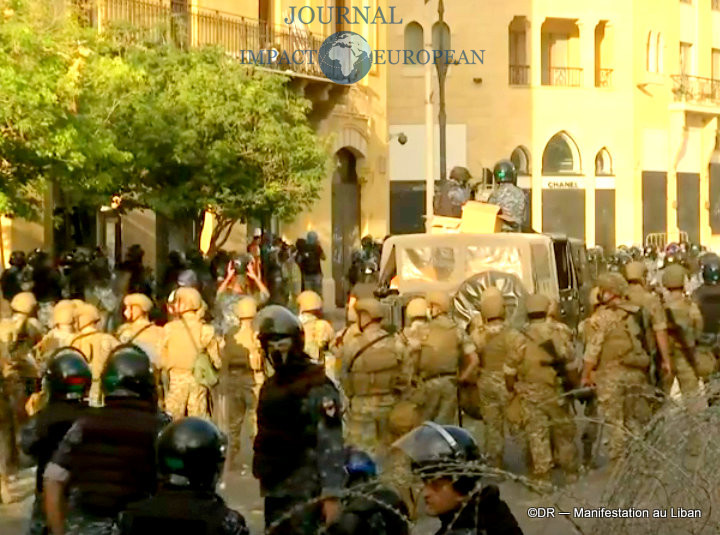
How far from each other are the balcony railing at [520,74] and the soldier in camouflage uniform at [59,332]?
122 ft

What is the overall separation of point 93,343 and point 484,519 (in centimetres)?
748

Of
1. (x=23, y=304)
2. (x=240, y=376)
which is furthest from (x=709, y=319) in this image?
(x=23, y=304)

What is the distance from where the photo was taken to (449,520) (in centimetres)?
515

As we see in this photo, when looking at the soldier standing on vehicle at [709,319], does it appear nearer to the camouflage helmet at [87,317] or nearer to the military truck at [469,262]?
the military truck at [469,262]

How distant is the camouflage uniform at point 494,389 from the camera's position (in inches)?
506

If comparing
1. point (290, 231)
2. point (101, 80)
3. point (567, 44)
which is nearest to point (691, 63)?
point (567, 44)

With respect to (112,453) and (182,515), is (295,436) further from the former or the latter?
(182,515)

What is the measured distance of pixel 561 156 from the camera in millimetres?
49344

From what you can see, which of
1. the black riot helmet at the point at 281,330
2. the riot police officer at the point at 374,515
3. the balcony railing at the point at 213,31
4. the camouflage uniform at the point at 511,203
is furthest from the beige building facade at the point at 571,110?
the riot police officer at the point at 374,515

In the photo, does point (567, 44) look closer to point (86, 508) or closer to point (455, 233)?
point (455, 233)

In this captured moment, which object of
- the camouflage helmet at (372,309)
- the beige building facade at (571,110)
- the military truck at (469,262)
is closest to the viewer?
the camouflage helmet at (372,309)

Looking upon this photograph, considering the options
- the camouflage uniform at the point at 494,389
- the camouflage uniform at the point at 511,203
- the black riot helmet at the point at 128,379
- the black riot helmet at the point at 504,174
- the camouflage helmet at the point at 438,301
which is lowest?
the camouflage uniform at the point at 494,389

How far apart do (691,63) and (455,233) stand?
38.5 metres

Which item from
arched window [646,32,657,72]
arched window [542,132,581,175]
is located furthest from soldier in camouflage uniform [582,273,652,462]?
arched window [646,32,657,72]
